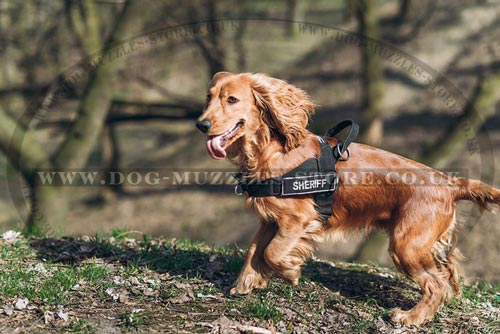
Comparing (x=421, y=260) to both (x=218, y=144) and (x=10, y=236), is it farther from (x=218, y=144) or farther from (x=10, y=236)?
(x=10, y=236)

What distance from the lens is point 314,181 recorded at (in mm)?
4711

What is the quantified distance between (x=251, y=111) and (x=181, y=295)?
5.15 feet

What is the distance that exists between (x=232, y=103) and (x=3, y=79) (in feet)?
36.3

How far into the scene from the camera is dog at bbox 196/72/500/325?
4.63 metres

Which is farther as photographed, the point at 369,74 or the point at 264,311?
the point at 369,74

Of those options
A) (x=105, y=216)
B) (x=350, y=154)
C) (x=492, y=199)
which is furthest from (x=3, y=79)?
(x=492, y=199)

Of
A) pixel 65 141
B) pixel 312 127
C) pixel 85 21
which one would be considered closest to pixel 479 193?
pixel 65 141

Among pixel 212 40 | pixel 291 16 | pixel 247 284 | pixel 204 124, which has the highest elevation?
pixel 291 16

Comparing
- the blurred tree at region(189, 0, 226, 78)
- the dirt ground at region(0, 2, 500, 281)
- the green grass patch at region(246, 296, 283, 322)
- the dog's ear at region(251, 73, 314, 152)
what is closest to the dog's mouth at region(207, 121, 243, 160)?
the dog's ear at region(251, 73, 314, 152)

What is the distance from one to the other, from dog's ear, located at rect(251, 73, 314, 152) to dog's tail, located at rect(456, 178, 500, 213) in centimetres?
133

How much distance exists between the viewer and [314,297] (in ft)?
15.9

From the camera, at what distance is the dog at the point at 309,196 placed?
15.2 ft

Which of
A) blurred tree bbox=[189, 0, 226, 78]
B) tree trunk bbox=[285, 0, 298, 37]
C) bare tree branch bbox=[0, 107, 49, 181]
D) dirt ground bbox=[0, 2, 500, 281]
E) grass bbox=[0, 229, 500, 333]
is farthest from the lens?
tree trunk bbox=[285, 0, 298, 37]

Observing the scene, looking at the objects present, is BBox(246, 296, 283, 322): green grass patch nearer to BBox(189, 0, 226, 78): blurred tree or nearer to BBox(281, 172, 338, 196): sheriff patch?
BBox(281, 172, 338, 196): sheriff patch
